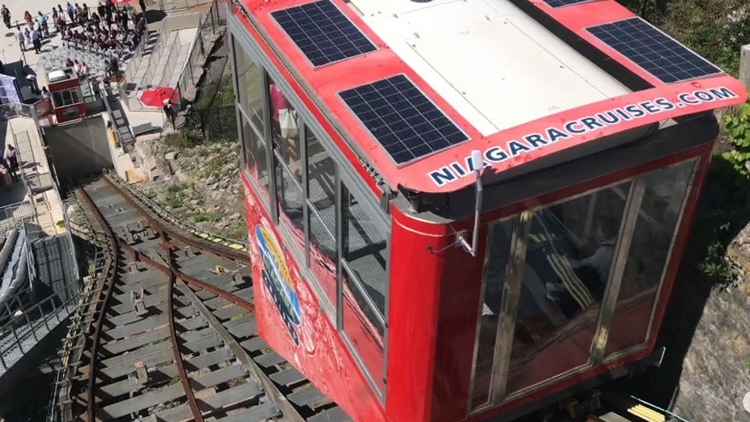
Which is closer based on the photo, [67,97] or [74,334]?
[74,334]

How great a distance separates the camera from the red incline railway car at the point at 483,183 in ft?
16.6

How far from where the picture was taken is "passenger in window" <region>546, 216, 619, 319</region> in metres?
5.89

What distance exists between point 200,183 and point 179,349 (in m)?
8.63

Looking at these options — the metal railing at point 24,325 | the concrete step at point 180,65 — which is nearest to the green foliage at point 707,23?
the metal railing at point 24,325

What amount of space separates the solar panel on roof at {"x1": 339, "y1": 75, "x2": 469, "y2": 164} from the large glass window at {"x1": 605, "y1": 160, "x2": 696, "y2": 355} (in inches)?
62.4

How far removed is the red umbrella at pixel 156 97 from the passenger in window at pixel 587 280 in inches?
753

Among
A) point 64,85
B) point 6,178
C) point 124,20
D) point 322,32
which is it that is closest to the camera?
point 322,32

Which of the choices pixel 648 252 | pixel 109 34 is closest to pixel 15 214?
pixel 109 34

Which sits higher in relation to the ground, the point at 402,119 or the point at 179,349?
the point at 402,119

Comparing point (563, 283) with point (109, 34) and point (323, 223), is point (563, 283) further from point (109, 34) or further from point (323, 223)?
A: point (109, 34)

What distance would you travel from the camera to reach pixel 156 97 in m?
23.4

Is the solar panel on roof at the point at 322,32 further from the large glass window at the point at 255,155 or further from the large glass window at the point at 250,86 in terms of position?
the large glass window at the point at 255,155

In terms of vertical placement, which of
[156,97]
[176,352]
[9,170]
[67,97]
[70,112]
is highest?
[176,352]

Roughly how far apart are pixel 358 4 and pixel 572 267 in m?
3.03
